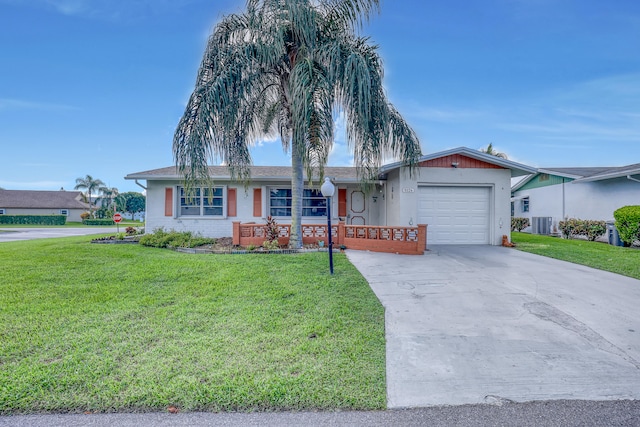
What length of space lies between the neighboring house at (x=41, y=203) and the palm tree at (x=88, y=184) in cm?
157

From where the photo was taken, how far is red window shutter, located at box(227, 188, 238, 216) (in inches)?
483

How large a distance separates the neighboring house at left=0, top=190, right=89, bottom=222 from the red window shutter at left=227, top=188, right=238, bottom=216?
43718 millimetres

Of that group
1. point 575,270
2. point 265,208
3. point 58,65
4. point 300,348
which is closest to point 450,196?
point 575,270

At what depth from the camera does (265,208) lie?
1237 cm

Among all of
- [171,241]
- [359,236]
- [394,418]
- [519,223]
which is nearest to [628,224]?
[519,223]

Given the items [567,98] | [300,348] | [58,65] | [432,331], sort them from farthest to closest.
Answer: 1. [567,98]
2. [58,65]
3. [432,331]
4. [300,348]

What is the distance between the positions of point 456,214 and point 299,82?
291 inches

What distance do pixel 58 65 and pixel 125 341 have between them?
47.2 feet

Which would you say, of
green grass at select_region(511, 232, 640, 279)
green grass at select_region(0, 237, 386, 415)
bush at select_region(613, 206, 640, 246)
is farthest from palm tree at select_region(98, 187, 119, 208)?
bush at select_region(613, 206, 640, 246)

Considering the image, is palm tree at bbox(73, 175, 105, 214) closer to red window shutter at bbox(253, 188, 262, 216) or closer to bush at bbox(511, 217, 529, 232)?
red window shutter at bbox(253, 188, 262, 216)

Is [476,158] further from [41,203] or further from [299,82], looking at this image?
[41,203]

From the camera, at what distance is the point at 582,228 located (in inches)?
528

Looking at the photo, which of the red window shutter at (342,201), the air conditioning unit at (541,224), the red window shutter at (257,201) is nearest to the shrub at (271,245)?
the red window shutter at (257,201)

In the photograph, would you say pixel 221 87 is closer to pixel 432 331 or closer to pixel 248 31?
pixel 248 31
